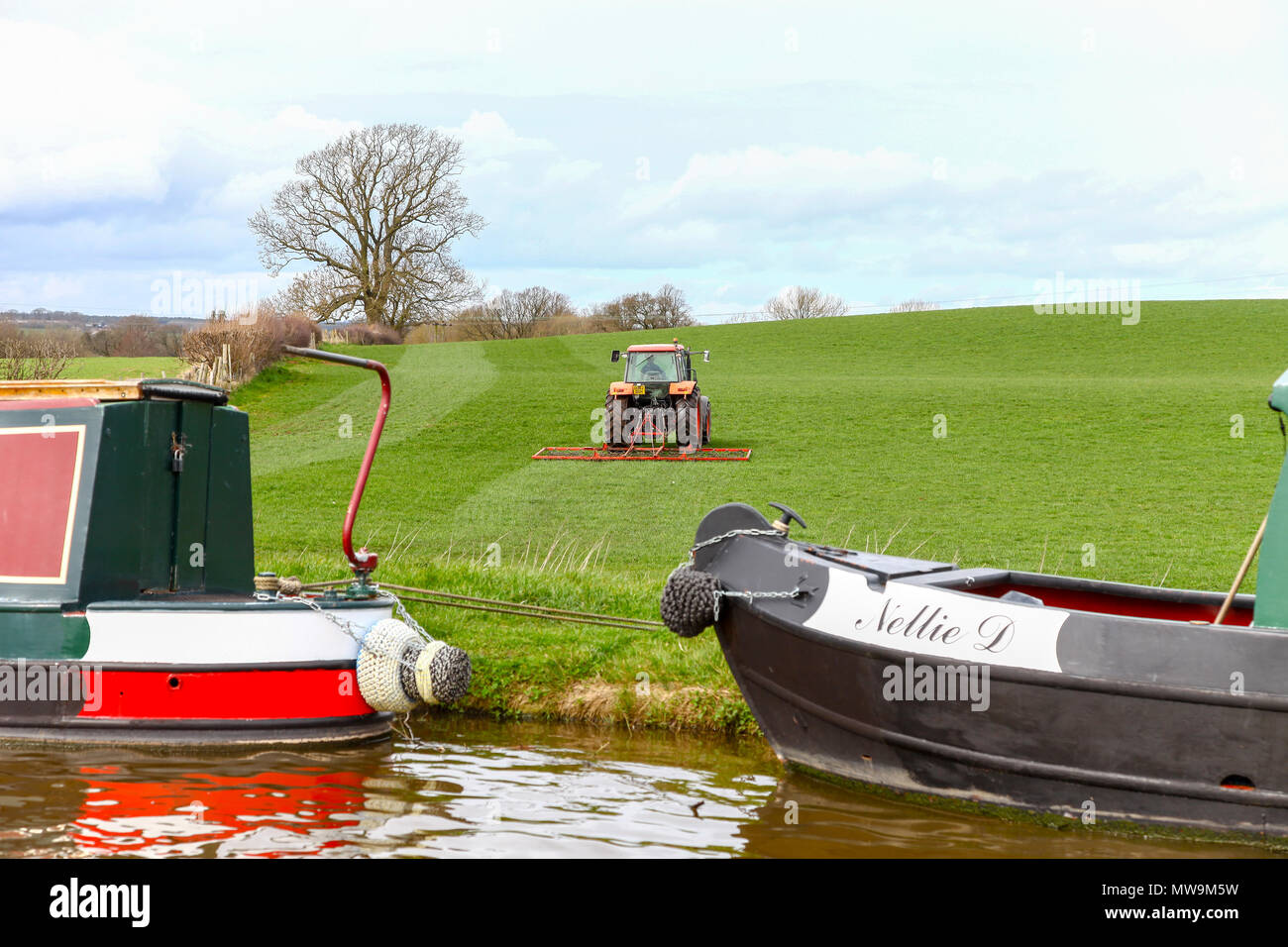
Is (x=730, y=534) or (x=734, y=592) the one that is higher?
(x=730, y=534)

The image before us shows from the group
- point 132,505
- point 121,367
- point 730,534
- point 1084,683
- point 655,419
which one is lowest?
point 1084,683

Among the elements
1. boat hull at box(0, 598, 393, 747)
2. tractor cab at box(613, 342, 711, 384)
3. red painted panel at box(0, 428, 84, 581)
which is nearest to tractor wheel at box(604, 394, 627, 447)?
tractor cab at box(613, 342, 711, 384)

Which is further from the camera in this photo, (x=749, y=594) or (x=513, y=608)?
(x=513, y=608)

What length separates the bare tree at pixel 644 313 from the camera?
219ft

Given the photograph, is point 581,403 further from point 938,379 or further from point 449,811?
point 449,811

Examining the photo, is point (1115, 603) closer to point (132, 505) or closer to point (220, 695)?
point (220, 695)

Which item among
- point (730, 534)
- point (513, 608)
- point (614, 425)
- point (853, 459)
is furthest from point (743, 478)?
point (730, 534)

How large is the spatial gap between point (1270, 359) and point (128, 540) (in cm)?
4123

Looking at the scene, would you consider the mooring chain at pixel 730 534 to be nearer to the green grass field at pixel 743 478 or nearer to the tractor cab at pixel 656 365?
the green grass field at pixel 743 478

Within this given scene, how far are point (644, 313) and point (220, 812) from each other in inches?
2484

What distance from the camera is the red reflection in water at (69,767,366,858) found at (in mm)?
5656

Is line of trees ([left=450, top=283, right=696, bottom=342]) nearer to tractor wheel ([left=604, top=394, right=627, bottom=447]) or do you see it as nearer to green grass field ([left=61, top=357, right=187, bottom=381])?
green grass field ([left=61, top=357, right=187, bottom=381])

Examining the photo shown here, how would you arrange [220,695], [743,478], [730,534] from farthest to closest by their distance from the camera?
[743,478]
[220,695]
[730,534]

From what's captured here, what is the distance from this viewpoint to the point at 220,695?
7555mm
